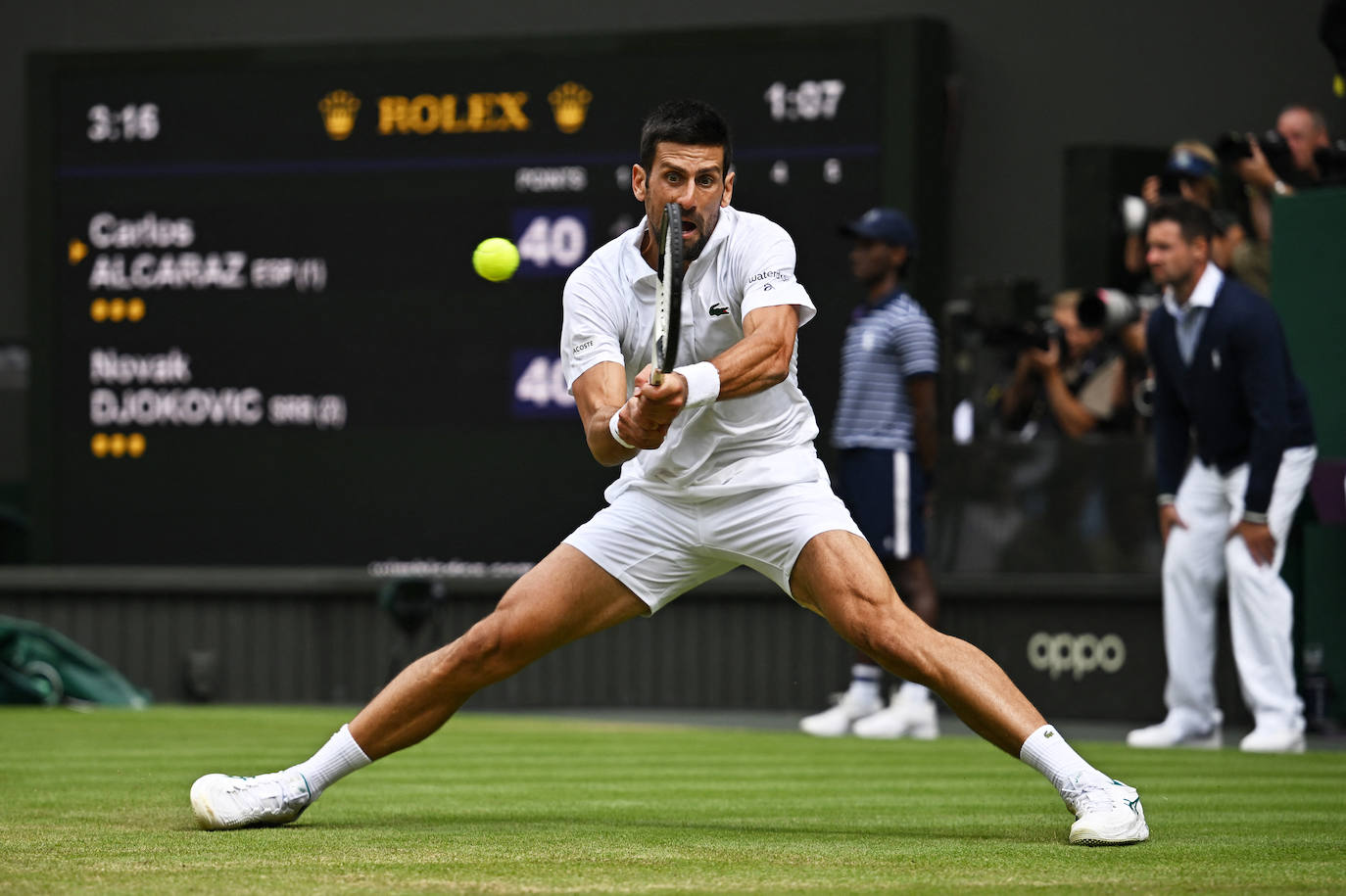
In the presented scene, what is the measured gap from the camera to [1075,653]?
1170 cm

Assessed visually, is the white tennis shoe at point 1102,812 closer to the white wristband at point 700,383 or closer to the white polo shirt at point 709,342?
the white polo shirt at point 709,342

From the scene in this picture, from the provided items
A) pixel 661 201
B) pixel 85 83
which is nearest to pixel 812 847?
pixel 661 201

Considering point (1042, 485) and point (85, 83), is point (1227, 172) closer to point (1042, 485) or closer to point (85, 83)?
point (1042, 485)

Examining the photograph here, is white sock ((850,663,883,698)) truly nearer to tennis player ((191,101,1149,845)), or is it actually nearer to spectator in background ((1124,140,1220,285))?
spectator in background ((1124,140,1220,285))

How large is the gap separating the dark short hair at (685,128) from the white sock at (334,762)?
1.67m

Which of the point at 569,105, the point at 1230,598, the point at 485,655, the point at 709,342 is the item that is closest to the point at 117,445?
→ the point at 569,105

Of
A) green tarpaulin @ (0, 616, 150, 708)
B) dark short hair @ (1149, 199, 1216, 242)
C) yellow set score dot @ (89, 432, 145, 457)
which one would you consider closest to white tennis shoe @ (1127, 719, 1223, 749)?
dark short hair @ (1149, 199, 1216, 242)

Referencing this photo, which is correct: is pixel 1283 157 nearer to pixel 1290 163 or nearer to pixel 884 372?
pixel 1290 163

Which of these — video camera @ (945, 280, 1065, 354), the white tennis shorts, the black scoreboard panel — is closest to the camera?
the white tennis shorts

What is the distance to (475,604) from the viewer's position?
13.0 meters

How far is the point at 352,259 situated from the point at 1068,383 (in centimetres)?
433

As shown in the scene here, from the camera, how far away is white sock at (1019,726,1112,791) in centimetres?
525

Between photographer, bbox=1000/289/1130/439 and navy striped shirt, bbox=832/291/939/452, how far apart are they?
1419mm

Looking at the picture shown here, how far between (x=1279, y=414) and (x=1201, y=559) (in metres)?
0.80
